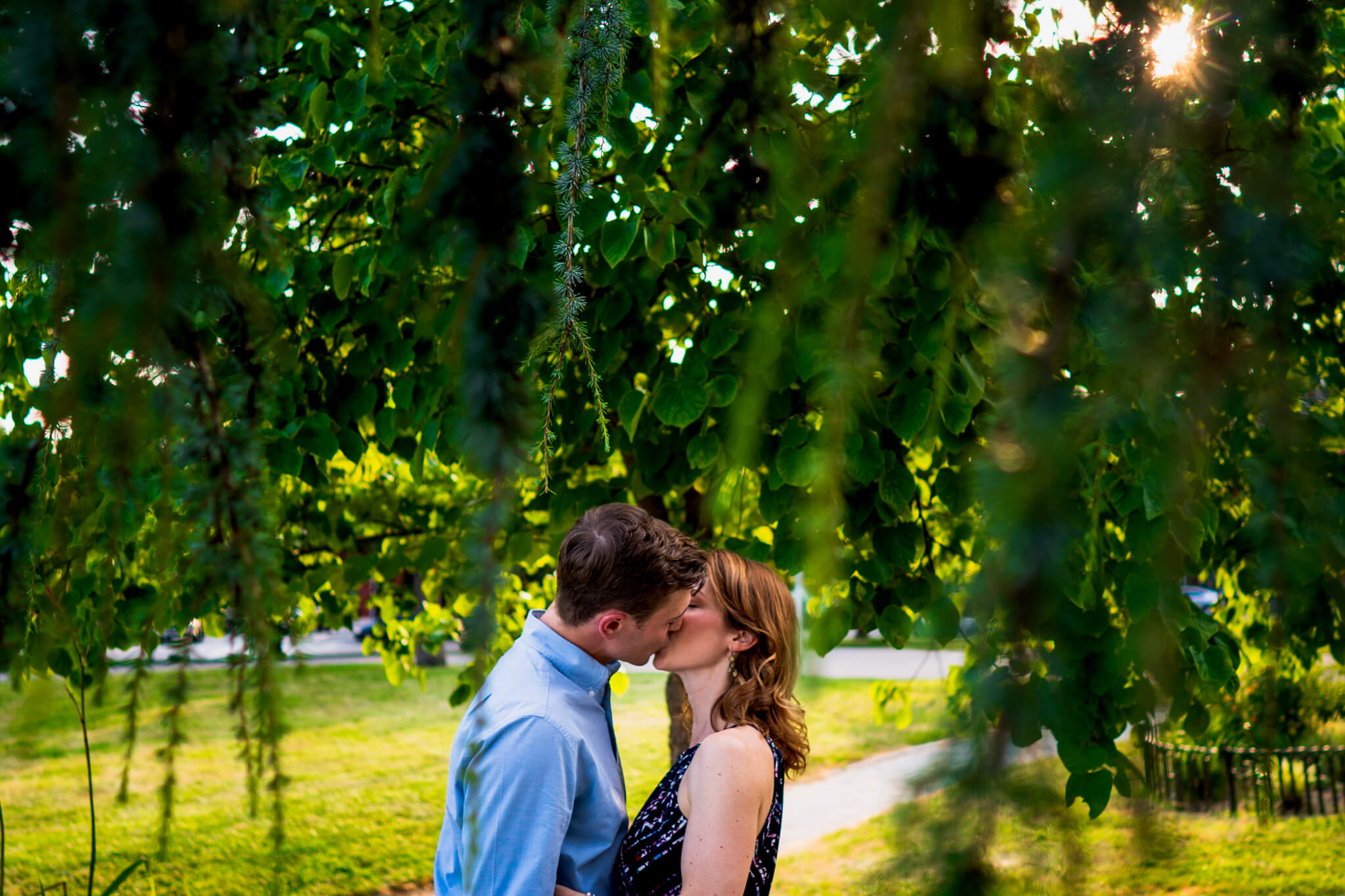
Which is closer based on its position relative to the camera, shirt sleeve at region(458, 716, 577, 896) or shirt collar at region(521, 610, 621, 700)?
shirt sleeve at region(458, 716, 577, 896)

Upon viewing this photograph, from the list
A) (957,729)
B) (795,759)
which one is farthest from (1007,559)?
(795,759)

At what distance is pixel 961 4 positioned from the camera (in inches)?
20.7

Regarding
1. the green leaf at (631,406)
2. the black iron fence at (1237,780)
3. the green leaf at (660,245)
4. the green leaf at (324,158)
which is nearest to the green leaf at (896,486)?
the green leaf at (631,406)

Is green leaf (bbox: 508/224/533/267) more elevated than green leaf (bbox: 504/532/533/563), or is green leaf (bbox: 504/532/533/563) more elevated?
green leaf (bbox: 508/224/533/267)

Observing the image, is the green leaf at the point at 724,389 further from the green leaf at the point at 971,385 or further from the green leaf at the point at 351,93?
the green leaf at the point at 351,93

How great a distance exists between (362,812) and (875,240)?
6.59 meters

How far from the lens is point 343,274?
208 cm

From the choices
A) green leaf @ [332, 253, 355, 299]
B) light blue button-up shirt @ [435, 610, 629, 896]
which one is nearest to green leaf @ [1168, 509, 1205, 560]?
light blue button-up shirt @ [435, 610, 629, 896]

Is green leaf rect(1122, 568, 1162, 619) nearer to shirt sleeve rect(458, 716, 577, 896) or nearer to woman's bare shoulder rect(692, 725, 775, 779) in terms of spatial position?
woman's bare shoulder rect(692, 725, 775, 779)

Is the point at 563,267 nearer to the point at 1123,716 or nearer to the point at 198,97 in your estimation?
the point at 198,97

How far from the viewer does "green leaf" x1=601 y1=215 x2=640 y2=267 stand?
1.84m

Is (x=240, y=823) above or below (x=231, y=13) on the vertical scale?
below

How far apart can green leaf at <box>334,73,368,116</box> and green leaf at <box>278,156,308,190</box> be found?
16 cm

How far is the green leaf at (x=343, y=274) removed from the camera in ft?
6.72
